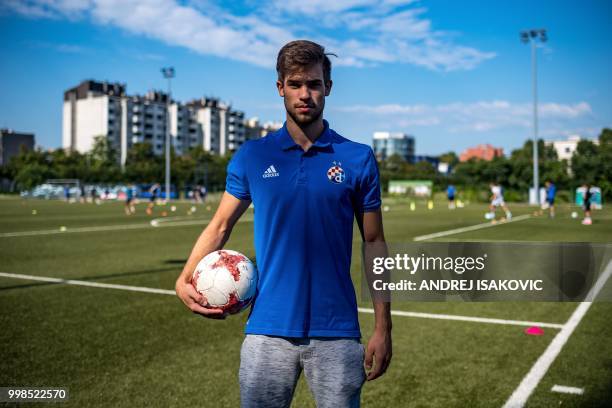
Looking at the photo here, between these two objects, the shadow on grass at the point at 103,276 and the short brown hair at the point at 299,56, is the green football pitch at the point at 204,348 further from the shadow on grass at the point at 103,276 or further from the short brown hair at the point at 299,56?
the short brown hair at the point at 299,56

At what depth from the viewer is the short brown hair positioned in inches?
92.5

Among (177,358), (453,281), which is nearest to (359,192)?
(453,281)

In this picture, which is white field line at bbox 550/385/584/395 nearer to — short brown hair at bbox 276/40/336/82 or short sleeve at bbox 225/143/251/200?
short sleeve at bbox 225/143/251/200

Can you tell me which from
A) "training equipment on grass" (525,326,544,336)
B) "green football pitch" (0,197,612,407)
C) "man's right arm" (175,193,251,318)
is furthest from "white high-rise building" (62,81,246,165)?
"man's right arm" (175,193,251,318)

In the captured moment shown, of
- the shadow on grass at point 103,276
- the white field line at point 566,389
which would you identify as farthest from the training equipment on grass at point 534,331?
the shadow on grass at point 103,276

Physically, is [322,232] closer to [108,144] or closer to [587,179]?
[587,179]

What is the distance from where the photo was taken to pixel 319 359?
7.55 feet

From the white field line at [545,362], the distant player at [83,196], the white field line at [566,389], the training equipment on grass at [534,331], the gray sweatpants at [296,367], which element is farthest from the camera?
the distant player at [83,196]

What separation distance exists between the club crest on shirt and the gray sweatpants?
2.18ft

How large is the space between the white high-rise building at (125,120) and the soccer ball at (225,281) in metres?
111

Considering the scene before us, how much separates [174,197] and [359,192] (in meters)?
71.0

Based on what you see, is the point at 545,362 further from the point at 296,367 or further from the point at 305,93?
the point at 305,93

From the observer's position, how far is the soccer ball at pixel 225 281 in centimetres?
251

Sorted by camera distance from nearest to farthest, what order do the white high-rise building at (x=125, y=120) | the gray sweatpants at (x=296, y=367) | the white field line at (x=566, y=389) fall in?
the gray sweatpants at (x=296, y=367) → the white field line at (x=566, y=389) → the white high-rise building at (x=125, y=120)
